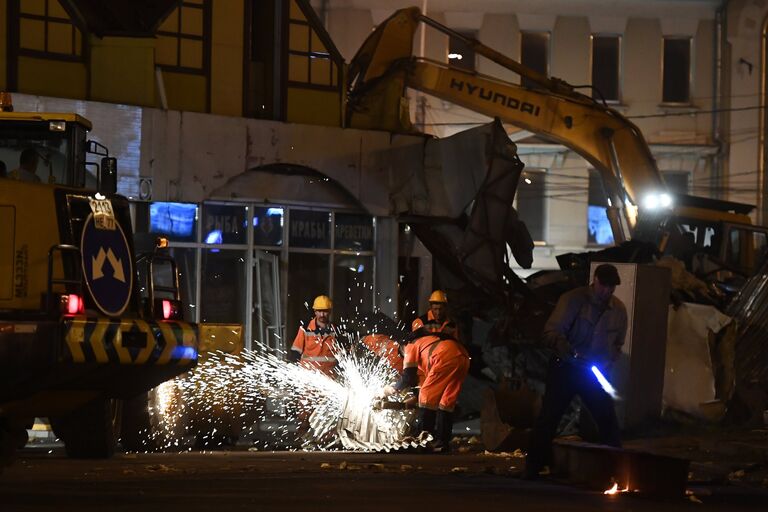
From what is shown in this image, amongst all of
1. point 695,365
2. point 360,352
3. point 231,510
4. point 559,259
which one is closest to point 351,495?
point 231,510

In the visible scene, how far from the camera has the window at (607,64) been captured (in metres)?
40.7

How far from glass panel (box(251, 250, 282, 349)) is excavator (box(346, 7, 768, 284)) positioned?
121 inches

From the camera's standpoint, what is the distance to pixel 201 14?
2389cm

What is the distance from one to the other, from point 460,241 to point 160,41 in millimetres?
5592

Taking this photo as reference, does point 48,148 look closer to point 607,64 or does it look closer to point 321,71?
point 321,71

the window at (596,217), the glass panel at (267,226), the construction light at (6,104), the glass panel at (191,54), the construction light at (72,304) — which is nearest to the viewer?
the construction light at (72,304)

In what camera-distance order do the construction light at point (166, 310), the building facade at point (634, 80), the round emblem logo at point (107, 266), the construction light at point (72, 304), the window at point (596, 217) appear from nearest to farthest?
the construction light at point (72, 304) < the round emblem logo at point (107, 266) < the construction light at point (166, 310) < the building facade at point (634, 80) < the window at point (596, 217)

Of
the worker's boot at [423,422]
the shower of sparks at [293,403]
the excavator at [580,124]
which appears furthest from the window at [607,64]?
the worker's boot at [423,422]

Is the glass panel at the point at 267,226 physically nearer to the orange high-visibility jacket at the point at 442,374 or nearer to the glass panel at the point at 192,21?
the glass panel at the point at 192,21

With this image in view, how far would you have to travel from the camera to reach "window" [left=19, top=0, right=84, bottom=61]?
2150cm

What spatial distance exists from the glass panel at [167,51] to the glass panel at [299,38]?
217cm

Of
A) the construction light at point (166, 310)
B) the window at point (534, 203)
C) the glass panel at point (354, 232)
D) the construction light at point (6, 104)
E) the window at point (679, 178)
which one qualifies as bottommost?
the construction light at point (166, 310)

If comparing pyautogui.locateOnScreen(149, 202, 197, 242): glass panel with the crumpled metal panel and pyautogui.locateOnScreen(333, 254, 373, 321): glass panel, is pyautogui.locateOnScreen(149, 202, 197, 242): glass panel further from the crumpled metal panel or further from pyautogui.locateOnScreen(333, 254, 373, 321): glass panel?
the crumpled metal panel

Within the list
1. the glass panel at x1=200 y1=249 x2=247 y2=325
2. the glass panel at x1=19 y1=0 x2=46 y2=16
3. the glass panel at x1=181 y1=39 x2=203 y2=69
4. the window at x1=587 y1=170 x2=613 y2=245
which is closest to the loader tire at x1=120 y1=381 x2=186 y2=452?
the glass panel at x1=200 y1=249 x2=247 y2=325
